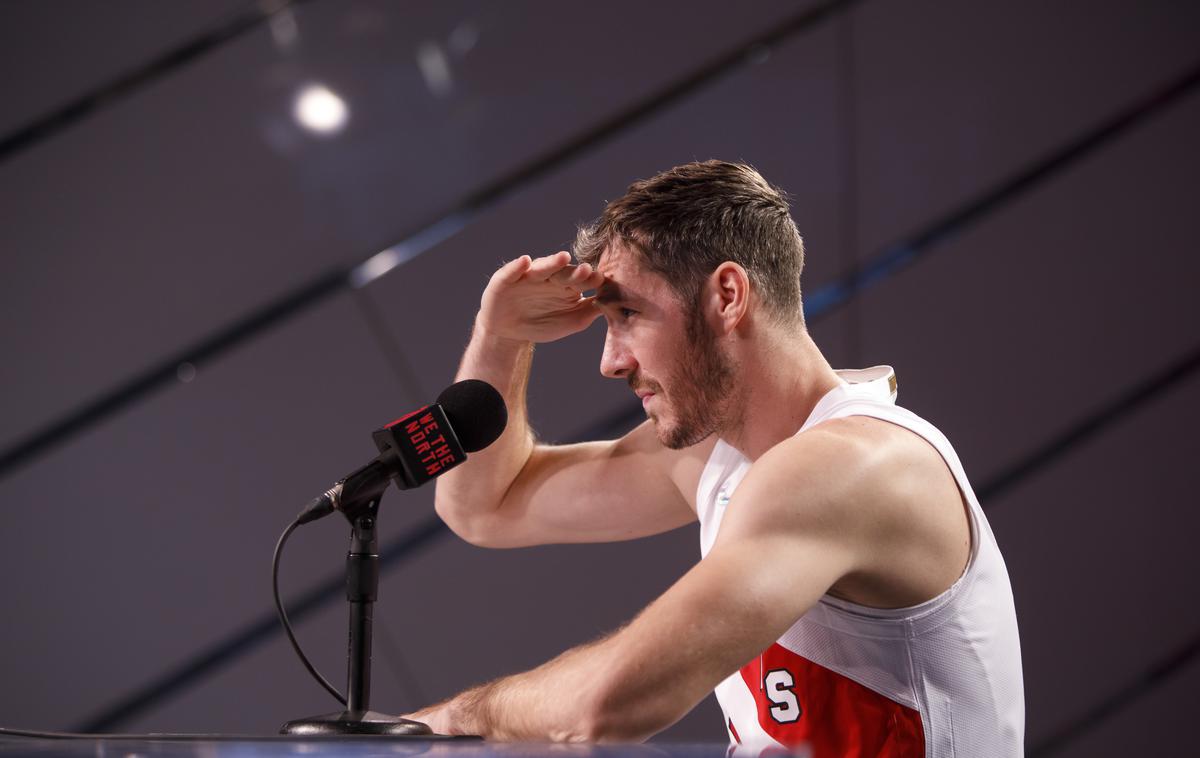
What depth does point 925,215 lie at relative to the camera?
2.67 meters

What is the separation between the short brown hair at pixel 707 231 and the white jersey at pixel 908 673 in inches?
11.7

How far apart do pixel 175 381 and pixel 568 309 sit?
1.13 meters

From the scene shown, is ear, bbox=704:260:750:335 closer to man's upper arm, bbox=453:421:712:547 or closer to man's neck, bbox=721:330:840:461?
man's neck, bbox=721:330:840:461

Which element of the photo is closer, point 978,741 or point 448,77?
point 978,741

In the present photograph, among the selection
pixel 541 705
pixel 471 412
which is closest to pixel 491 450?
pixel 471 412

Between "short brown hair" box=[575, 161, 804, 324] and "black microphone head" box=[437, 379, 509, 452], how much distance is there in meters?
0.45

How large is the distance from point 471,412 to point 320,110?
61.4 inches

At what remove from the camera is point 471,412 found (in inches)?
48.5

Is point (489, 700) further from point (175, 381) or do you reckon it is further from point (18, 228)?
point (18, 228)

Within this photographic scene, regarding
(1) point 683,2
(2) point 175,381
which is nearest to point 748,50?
(1) point 683,2

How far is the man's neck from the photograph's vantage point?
1599mm

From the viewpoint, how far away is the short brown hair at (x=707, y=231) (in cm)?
160

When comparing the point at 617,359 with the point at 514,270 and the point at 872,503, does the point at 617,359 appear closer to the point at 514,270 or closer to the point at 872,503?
the point at 514,270

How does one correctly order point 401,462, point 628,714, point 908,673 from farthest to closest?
point 908,673 → point 401,462 → point 628,714
